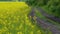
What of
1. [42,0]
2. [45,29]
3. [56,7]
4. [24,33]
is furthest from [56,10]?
[42,0]

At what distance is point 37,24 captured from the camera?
390 inches

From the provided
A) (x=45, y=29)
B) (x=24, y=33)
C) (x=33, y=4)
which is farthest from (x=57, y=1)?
(x=33, y=4)

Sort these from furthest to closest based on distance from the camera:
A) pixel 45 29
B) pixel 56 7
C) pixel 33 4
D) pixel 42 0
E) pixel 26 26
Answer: pixel 33 4, pixel 42 0, pixel 56 7, pixel 26 26, pixel 45 29

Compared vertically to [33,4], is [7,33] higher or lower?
higher

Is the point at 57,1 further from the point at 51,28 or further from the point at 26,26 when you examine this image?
the point at 51,28

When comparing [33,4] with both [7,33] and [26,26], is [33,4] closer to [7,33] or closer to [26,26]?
[26,26]

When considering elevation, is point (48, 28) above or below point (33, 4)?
above

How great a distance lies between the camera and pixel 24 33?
7.86m

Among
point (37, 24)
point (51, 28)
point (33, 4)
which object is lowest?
point (33, 4)

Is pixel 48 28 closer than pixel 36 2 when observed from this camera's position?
Yes

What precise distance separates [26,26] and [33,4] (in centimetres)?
1145

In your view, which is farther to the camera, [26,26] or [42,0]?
[42,0]

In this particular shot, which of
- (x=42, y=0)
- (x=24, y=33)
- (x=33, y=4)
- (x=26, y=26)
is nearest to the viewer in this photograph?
(x=24, y=33)

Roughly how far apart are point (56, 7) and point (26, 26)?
6.45ft
